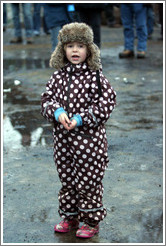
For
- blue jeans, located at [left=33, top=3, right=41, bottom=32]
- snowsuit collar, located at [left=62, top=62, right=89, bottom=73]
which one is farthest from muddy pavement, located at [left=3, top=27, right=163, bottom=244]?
blue jeans, located at [left=33, top=3, right=41, bottom=32]

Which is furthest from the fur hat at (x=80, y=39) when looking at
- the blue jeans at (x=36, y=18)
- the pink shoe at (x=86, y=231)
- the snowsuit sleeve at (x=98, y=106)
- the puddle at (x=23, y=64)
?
the blue jeans at (x=36, y=18)

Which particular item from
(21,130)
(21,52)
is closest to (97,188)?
(21,130)

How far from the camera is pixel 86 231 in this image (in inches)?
146

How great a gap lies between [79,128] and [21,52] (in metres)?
8.13

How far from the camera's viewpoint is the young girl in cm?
352

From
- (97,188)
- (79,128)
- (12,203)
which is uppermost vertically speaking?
(79,128)

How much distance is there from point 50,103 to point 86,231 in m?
0.92

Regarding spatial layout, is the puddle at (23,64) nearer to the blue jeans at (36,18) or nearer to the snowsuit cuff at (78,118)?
the blue jeans at (36,18)

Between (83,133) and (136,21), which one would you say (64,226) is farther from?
(136,21)

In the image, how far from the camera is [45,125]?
6.41 meters

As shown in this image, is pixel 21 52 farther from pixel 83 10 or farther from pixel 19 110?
pixel 19 110

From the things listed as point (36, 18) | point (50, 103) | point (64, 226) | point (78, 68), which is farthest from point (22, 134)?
point (36, 18)

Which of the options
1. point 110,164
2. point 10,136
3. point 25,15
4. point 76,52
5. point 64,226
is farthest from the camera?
point 25,15

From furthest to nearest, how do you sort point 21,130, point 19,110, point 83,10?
point 83,10 < point 19,110 < point 21,130
